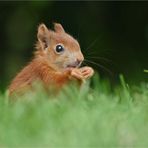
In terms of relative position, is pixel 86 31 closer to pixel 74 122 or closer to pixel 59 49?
pixel 59 49

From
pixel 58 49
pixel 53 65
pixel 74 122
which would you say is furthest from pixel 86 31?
pixel 74 122

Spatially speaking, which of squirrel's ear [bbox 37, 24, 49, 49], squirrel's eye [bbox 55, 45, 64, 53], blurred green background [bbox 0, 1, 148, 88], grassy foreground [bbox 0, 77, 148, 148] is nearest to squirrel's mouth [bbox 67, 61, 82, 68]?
squirrel's eye [bbox 55, 45, 64, 53]

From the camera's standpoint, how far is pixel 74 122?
14.2ft

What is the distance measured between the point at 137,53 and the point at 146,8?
636 mm

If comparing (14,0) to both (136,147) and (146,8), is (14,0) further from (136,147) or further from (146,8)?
(136,147)

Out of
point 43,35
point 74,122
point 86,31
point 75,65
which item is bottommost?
point 86,31

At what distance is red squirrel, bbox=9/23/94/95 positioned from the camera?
5648 millimetres

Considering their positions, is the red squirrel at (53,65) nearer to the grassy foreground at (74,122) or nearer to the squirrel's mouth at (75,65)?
the squirrel's mouth at (75,65)

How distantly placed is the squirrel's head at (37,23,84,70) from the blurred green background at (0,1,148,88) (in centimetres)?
367

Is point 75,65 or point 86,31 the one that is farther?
point 86,31

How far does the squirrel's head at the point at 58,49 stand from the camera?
618 cm

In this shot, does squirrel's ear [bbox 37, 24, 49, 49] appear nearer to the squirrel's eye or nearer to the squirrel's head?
the squirrel's head

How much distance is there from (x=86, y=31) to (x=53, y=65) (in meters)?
4.35

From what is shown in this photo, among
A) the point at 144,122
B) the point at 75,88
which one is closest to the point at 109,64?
the point at 75,88
